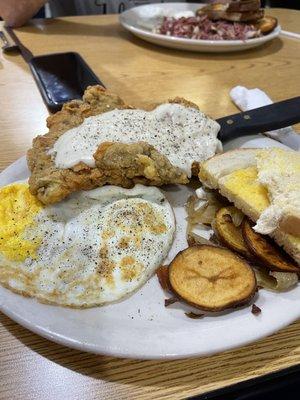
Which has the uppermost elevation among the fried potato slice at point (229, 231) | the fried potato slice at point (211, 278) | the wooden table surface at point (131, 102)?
the fried potato slice at point (211, 278)

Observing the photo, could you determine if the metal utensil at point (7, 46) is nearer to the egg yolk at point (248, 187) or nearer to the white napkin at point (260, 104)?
the white napkin at point (260, 104)

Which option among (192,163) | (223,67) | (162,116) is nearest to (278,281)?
(192,163)

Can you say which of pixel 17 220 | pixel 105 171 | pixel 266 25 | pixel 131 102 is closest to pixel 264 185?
pixel 105 171

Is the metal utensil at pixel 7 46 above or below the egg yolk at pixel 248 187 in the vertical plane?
below

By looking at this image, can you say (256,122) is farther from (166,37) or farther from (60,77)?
(166,37)

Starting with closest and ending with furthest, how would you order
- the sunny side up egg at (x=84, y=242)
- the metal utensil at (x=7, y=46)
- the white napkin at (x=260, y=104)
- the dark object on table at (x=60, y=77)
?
the sunny side up egg at (x=84, y=242), the white napkin at (x=260, y=104), the dark object on table at (x=60, y=77), the metal utensil at (x=7, y=46)

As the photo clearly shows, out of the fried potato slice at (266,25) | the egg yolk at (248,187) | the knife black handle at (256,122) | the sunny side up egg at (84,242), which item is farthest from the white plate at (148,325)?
the fried potato slice at (266,25)

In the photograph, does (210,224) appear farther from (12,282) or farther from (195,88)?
(195,88)
